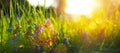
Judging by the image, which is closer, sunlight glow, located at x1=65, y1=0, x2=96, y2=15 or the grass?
the grass

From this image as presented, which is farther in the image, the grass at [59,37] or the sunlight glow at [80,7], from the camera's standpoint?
the sunlight glow at [80,7]

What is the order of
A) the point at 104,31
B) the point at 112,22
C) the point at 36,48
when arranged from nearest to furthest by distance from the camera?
1. the point at 36,48
2. the point at 104,31
3. the point at 112,22

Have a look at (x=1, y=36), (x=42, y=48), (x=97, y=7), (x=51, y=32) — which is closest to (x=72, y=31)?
(x=51, y=32)

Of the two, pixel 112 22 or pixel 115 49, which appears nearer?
pixel 115 49

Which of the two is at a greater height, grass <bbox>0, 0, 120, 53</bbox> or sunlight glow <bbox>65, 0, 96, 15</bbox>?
sunlight glow <bbox>65, 0, 96, 15</bbox>

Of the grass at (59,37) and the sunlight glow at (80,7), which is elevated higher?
the sunlight glow at (80,7)

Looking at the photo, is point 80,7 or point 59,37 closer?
point 59,37

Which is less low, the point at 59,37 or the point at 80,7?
the point at 80,7

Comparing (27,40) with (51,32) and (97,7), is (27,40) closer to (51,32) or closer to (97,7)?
(51,32)
